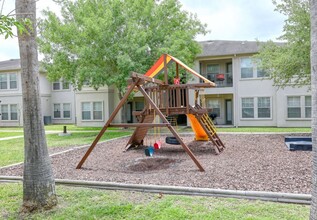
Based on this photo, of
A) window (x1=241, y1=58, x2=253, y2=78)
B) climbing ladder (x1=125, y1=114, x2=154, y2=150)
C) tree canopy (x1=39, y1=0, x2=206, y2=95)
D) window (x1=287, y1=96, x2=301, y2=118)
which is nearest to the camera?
climbing ladder (x1=125, y1=114, x2=154, y2=150)

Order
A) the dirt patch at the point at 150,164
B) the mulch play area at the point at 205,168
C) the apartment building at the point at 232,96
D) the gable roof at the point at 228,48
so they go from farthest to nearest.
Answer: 1. the gable roof at the point at 228,48
2. the apartment building at the point at 232,96
3. the dirt patch at the point at 150,164
4. the mulch play area at the point at 205,168

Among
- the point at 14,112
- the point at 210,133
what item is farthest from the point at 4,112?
the point at 210,133

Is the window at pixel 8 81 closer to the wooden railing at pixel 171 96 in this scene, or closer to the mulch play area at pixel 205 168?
the mulch play area at pixel 205 168

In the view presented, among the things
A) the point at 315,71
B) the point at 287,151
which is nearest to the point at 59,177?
the point at 315,71

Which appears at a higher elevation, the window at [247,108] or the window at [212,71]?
the window at [212,71]

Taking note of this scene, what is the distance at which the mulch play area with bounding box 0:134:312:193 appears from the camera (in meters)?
6.14

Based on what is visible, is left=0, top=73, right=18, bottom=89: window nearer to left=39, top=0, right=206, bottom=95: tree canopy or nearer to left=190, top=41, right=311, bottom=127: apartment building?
left=39, top=0, right=206, bottom=95: tree canopy

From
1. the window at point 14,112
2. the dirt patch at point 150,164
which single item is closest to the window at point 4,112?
the window at point 14,112

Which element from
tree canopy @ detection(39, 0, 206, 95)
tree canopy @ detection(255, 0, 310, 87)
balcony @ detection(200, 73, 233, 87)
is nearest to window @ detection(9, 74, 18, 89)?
tree canopy @ detection(39, 0, 206, 95)

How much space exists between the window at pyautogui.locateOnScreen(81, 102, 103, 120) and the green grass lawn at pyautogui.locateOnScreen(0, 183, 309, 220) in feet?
67.5

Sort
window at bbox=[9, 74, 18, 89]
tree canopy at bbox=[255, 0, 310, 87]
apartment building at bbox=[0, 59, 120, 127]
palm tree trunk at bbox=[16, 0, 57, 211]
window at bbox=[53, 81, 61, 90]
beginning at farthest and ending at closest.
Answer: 1. window at bbox=[53, 81, 61, 90]
2. window at bbox=[9, 74, 18, 89]
3. apartment building at bbox=[0, 59, 120, 127]
4. tree canopy at bbox=[255, 0, 310, 87]
5. palm tree trunk at bbox=[16, 0, 57, 211]

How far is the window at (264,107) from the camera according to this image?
21.8 metres

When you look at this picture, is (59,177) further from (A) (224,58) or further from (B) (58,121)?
(B) (58,121)

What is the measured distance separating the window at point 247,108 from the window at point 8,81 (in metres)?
22.9
